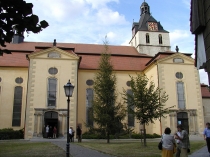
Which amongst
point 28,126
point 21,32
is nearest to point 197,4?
point 21,32

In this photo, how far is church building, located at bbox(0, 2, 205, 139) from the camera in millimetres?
28344

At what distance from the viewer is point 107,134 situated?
22500 mm

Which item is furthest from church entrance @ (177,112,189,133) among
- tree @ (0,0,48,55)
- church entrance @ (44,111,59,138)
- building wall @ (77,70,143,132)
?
tree @ (0,0,48,55)

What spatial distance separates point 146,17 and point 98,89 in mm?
32173

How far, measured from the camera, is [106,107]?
2342 centimetres

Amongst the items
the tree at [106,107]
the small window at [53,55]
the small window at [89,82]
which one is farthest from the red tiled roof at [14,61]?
the tree at [106,107]

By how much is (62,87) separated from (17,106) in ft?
21.5

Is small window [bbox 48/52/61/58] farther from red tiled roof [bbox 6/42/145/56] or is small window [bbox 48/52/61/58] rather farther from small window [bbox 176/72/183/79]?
small window [bbox 176/72/183/79]

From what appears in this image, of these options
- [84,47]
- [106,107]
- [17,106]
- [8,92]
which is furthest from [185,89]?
[8,92]

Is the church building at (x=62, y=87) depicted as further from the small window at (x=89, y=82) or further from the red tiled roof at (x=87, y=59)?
the red tiled roof at (x=87, y=59)

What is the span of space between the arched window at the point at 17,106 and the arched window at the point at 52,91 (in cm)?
477

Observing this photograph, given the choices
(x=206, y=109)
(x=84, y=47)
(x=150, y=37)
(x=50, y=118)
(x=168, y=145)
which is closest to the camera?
(x=168, y=145)

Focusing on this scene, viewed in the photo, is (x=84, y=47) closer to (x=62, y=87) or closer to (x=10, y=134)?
(x=62, y=87)

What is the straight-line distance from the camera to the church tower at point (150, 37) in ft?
158
